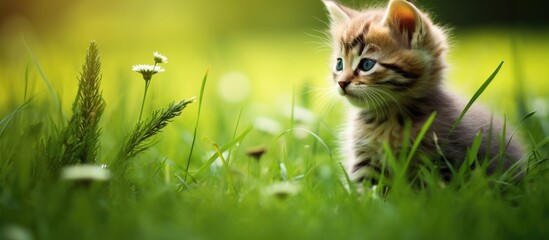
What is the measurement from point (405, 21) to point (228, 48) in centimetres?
284

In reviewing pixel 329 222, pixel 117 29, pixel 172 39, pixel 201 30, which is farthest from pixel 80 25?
Answer: pixel 329 222

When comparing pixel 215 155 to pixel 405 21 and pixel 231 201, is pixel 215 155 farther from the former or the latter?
pixel 405 21

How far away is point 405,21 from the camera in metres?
2.18

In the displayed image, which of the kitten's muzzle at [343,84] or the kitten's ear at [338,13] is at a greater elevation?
the kitten's ear at [338,13]

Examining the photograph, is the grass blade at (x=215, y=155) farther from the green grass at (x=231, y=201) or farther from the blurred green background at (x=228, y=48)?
the blurred green background at (x=228, y=48)

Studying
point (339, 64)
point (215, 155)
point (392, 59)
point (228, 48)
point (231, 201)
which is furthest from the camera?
point (228, 48)

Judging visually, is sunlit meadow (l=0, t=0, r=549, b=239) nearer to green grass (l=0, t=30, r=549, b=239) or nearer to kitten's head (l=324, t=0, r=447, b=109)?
green grass (l=0, t=30, r=549, b=239)

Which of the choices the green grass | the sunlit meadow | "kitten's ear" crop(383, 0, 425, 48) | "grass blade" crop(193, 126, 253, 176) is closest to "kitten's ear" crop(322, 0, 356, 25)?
the sunlit meadow

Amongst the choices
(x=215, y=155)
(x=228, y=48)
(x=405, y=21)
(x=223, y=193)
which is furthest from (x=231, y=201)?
(x=228, y=48)

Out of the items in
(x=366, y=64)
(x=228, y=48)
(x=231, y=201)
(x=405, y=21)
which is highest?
(x=405, y=21)

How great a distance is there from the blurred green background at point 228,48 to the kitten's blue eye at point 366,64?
22cm

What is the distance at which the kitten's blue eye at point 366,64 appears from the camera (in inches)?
85.1

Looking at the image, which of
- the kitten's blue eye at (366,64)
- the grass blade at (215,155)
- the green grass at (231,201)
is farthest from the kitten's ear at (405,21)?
the grass blade at (215,155)

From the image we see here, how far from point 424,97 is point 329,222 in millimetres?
859
